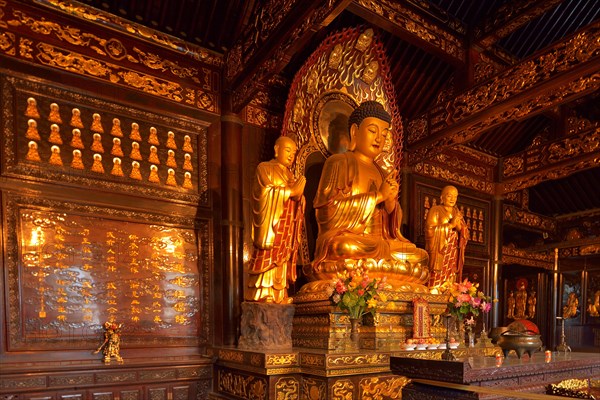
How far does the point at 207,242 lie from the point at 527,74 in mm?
3881

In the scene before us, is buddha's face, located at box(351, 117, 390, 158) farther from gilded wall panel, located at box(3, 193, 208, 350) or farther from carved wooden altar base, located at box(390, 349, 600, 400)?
carved wooden altar base, located at box(390, 349, 600, 400)

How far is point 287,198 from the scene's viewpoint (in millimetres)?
4863

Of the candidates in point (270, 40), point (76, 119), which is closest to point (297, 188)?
point (270, 40)

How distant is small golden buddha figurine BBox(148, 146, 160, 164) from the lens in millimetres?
4773

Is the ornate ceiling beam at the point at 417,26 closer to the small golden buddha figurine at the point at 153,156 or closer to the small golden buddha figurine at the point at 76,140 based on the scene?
the small golden buddha figurine at the point at 153,156

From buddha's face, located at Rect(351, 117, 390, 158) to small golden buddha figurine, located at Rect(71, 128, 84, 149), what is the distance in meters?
3.04

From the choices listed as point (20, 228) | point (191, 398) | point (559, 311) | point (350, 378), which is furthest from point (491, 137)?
point (20, 228)

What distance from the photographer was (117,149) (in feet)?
15.0

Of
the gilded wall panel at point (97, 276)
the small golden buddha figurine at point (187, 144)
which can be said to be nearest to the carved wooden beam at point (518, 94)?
the small golden buddha figurine at point (187, 144)

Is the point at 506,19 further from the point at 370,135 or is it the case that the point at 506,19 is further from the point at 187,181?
the point at 187,181

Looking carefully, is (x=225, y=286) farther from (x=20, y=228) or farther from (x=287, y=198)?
(x=20, y=228)

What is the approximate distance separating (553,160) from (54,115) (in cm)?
702

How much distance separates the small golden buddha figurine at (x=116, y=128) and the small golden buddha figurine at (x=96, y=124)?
0.10 metres

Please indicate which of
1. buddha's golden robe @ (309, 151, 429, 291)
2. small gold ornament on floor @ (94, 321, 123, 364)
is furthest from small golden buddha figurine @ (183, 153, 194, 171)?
small gold ornament on floor @ (94, 321, 123, 364)
